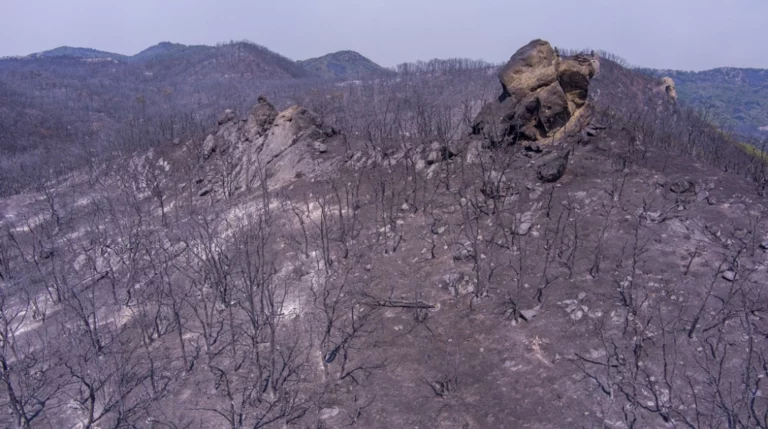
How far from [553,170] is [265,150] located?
26.2 feet

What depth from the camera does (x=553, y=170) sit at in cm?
978

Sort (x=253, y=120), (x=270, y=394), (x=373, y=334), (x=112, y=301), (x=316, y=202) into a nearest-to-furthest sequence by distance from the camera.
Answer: (x=270, y=394) → (x=373, y=334) → (x=112, y=301) → (x=316, y=202) → (x=253, y=120)

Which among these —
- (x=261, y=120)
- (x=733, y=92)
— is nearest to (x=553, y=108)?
(x=261, y=120)

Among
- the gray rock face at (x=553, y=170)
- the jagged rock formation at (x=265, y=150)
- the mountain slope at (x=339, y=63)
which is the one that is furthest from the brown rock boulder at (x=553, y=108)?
the mountain slope at (x=339, y=63)

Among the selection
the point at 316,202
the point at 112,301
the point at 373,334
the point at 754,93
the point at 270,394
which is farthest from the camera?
the point at 754,93

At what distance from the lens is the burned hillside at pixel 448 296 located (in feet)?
20.7

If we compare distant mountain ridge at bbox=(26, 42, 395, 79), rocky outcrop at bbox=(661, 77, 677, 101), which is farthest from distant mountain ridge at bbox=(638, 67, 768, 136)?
distant mountain ridge at bbox=(26, 42, 395, 79)

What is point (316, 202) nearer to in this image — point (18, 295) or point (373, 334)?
point (373, 334)

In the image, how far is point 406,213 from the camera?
1055cm

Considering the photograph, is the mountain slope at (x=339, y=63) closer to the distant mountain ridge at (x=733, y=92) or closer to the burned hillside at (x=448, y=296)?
the distant mountain ridge at (x=733, y=92)

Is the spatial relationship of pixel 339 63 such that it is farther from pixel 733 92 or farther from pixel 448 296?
pixel 448 296

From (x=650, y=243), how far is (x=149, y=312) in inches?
341

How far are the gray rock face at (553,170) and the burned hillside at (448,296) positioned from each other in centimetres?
7

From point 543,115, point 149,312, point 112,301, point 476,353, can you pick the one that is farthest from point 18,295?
point 543,115
